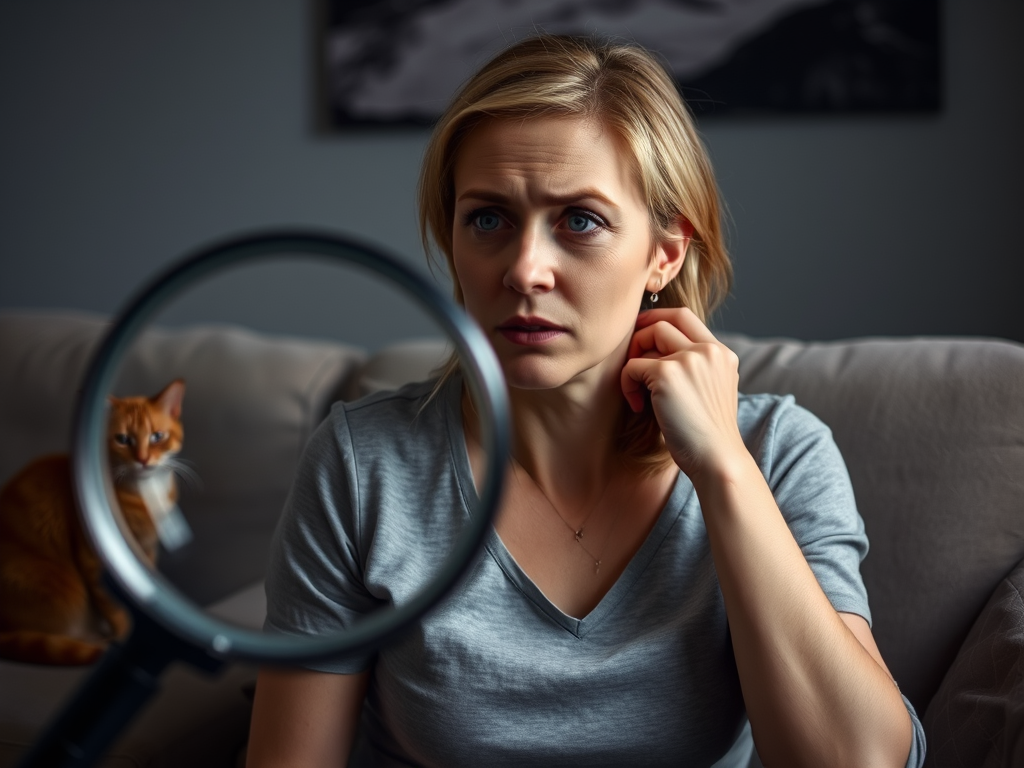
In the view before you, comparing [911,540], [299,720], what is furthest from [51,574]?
[911,540]

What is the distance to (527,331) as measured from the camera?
Answer: 81 centimetres

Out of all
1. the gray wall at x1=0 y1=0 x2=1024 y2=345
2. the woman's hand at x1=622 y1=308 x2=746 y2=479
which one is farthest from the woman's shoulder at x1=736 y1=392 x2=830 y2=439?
the gray wall at x1=0 y1=0 x2=1024 y2=345

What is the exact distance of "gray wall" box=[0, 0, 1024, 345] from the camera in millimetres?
1885

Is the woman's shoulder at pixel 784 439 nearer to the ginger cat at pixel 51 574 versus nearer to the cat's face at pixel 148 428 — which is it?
the cat's face at pixel 148 428

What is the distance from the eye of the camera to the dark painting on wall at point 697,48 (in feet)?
6.10

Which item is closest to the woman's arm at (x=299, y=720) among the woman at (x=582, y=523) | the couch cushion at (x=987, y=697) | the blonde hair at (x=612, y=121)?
the woman at (x=582, y=523)

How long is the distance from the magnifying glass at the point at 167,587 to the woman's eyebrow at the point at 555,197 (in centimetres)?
45

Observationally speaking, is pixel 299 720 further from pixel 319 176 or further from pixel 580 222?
pixel 319 176

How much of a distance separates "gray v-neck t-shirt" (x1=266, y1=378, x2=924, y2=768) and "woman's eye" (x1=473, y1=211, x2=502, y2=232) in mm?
221

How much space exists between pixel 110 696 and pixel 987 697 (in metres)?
0.84

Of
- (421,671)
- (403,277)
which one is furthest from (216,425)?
(403,277)

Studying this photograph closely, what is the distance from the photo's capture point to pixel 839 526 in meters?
0.90

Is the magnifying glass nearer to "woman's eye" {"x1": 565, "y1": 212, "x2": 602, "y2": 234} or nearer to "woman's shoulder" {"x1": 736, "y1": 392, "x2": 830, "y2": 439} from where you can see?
"woman's eye" {"x1": 565, "y1": 212, "x2": 602, "y2": 234}

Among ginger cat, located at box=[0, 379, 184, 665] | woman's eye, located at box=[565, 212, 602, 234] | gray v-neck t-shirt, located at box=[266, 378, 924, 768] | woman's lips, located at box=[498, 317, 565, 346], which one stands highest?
woman's eye, located at box=[565, 212, 602, 234]
